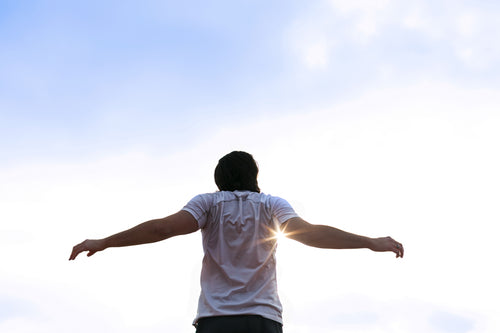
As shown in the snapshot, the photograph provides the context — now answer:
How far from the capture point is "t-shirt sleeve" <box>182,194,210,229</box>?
6121mm

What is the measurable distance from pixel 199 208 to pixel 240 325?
1155mm

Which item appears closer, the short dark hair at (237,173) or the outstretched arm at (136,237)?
the outstretched arm at (136,237)

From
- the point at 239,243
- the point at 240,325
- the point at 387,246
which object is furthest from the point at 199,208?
the point at 387,246

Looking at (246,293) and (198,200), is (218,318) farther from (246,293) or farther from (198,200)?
(198,200)

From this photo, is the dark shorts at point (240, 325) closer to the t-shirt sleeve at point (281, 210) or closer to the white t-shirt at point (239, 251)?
the white t-shirt at point (239, 251)

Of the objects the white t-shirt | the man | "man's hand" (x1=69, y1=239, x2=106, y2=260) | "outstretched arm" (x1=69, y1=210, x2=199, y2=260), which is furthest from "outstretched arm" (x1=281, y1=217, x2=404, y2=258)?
"man's hand" (x1=69, y1=239, x2=106, y2=260)

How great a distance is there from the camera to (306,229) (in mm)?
6086

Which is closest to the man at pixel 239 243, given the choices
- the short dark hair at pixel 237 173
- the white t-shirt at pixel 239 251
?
the white t-shirt at pixel 239 251

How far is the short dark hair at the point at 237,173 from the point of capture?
21.1 ft

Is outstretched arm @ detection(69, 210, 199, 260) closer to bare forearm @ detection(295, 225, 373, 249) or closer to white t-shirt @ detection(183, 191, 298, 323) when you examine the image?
white t-shirt @ detection(183, 191, 298, 323)

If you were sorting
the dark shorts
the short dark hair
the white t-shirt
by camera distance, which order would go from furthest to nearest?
the short dark hair < the white t-shirt < the dark shorts

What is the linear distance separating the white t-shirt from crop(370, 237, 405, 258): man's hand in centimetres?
79

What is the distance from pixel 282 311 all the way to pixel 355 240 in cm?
93

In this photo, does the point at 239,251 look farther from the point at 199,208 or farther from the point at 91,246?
the point at 91,246
